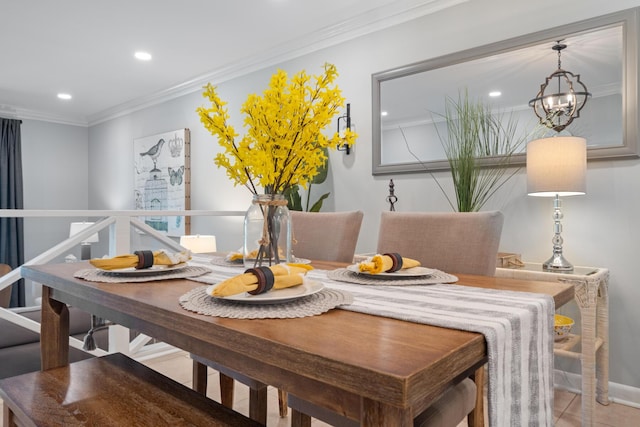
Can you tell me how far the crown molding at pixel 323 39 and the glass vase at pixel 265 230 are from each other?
2192mm

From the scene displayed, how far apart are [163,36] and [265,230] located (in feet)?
9.67

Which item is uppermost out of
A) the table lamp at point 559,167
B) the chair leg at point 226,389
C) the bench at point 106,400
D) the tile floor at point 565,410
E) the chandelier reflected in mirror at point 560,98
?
the chandelier reflected in mirror at point 560,98

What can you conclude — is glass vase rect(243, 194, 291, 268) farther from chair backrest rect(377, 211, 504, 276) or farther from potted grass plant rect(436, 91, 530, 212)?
potted grass plant rect(436, 91, 530, 212)

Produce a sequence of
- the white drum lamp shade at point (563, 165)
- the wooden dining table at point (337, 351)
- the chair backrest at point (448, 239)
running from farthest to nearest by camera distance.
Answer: the white drum lamp shade at point (563, 165), the chair backrest at point (448, 239), the wooden dining table at point (337, 351)

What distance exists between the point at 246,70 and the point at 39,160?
3.72m

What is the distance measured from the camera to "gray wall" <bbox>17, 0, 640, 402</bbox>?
210 centimetres

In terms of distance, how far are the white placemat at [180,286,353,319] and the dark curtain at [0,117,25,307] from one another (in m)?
5.64

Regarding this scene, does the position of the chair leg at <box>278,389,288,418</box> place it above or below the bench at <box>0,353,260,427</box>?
below

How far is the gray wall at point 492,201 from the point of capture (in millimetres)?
2102

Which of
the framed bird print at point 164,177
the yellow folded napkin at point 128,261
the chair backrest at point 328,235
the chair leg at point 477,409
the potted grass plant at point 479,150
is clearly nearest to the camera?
the yellow folded napkin at point 128,261

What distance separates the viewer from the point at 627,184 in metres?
2.07

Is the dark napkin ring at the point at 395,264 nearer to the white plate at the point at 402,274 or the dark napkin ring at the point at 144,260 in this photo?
the white plate at the point at 402,274

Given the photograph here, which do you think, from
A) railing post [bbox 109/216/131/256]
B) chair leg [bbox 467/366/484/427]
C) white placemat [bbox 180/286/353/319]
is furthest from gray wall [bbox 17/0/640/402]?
white placemat [bbox 180/286/353/319]

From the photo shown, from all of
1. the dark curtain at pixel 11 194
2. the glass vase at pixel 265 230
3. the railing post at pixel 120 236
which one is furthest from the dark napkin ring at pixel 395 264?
the dark curtain at pixel 11 194
